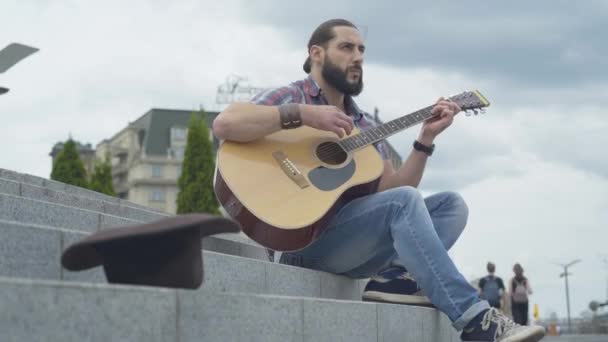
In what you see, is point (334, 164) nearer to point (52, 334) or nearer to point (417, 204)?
point (417, 204)

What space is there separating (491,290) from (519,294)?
18.6 inches

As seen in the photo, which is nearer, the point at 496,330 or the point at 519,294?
the point at 496,330

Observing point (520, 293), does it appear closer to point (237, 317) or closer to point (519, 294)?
point (519, 294)

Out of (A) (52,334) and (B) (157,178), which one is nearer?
(A) (52,334)

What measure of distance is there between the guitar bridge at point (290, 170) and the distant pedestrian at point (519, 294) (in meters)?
11.4

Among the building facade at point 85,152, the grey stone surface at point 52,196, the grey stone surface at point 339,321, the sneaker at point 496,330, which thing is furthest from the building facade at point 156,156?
the grey stone surface at point 339,321

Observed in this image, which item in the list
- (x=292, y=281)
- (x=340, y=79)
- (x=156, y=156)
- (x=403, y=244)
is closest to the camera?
(x=403, y=244)

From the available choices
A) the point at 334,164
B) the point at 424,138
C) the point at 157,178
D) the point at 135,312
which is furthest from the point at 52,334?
the point at 157,178

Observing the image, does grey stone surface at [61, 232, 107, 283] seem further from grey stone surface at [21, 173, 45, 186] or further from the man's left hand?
grey stone surface at [21, 173, 45, 186]

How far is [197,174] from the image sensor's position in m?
53.6

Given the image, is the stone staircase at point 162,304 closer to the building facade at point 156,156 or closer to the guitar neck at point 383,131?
the guitar neck at point 383,131

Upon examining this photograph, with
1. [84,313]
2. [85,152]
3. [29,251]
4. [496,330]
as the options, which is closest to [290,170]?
[496,330]

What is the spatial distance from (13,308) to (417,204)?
274 cm

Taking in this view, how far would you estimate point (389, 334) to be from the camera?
14.0ft
